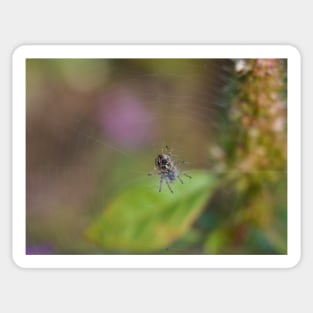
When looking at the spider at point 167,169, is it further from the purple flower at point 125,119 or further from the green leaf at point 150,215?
the purple flower at point 125,119

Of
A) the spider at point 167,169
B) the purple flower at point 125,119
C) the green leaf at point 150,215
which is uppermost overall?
the purple flower at point 125,119

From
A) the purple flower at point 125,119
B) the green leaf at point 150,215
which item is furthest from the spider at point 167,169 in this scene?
the purple flower at point 125,119

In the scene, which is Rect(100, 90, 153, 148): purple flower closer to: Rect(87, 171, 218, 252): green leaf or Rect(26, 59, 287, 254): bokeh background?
Rect(26, 59, 287, 254): bokeh background

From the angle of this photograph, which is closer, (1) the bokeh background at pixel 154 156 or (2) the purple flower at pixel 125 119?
(1) the bokeh background at pixel 154 156

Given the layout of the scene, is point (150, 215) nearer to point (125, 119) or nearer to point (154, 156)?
point (154, 156)
